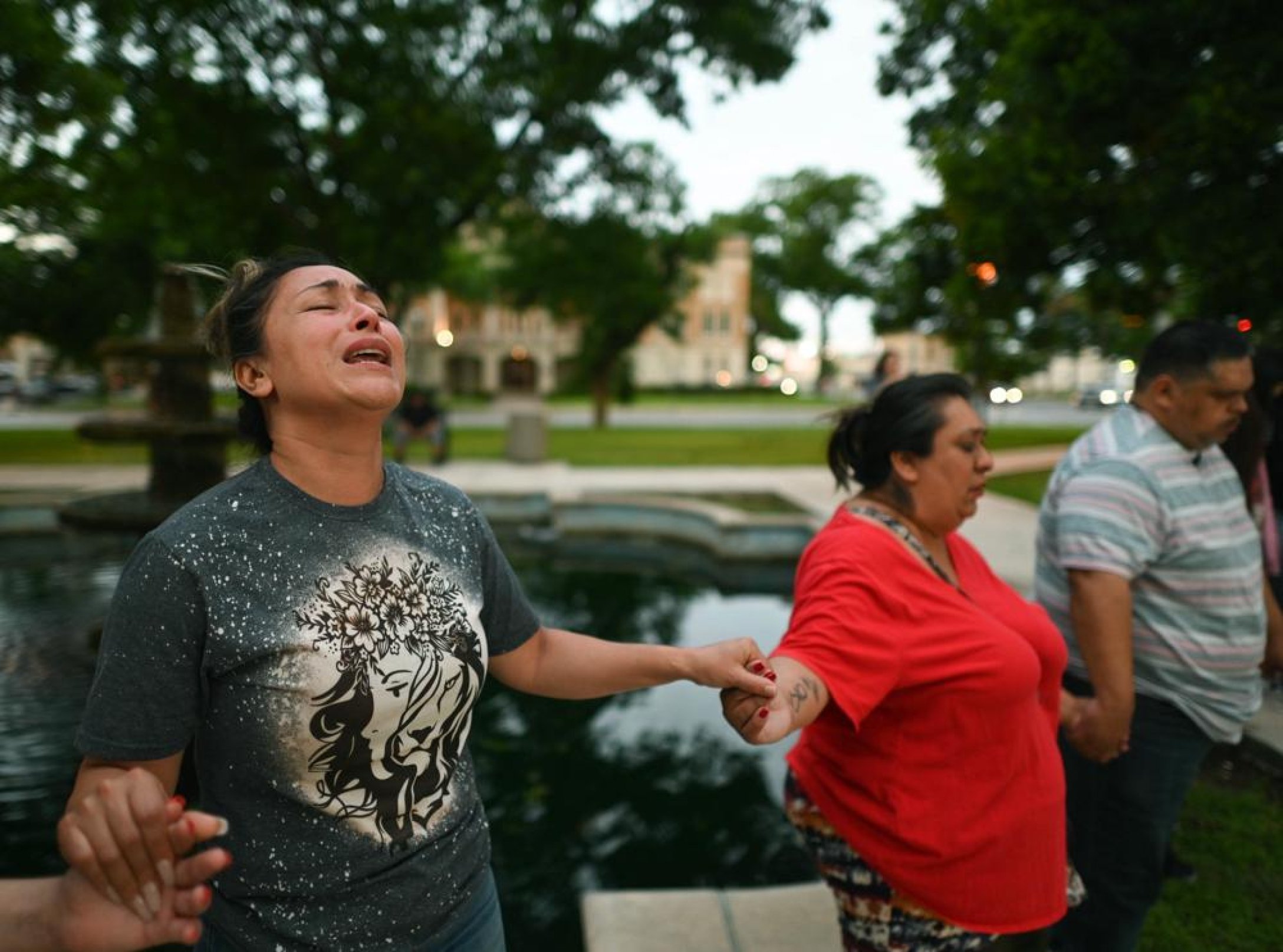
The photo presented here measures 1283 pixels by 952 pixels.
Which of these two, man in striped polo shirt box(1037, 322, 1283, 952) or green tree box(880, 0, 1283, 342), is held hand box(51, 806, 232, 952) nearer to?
man in striped polo shirt box(1037, 322, 1283, 952)

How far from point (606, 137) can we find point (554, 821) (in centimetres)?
1450

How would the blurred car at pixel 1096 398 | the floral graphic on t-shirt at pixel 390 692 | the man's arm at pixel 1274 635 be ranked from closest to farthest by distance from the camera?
the floral graphic on t-shirt at pixel 390 692
the man's arm at pixel 1274 635
the blurred car at pixel 1096 398

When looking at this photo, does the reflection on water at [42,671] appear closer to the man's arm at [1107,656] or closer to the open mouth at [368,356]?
the open mouth at [368,356]

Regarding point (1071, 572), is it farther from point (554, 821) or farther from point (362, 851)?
point (554, 821)

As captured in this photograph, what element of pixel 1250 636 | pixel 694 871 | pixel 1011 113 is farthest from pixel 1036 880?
pixel 1011 113

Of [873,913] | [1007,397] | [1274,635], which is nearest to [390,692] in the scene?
[873,913]

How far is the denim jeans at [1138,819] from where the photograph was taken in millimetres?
2609

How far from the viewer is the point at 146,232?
78.4 ft

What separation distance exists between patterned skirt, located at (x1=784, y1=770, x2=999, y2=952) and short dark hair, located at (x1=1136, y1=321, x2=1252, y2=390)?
5.31 feet

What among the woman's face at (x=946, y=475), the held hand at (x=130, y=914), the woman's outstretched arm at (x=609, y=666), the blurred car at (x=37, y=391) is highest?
the woman's face at (x=946, y=475)

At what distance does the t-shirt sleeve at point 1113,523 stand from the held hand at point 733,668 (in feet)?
3.78

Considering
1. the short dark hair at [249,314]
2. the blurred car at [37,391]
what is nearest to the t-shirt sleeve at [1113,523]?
the short dark hair at [249,314]

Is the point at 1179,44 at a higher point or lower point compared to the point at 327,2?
lower

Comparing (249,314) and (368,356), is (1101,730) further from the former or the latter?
(249,314)
